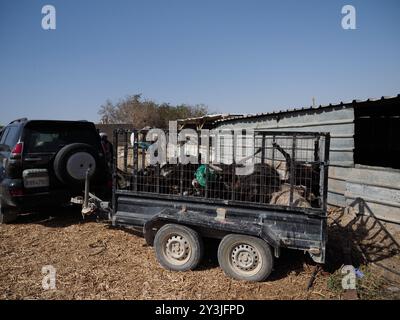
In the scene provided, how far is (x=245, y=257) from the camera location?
3.94 m

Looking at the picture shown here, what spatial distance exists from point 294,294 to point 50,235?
432 centimetres

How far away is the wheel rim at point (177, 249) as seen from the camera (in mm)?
4227

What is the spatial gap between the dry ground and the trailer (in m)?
0.25

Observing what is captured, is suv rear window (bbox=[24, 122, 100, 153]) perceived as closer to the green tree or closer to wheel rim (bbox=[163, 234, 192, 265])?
wheel rim (bbox=[163, 234, 192, 265])

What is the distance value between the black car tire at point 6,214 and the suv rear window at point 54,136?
1.18m

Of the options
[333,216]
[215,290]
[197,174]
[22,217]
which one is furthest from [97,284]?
[333,216]

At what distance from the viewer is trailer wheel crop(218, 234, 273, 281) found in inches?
150

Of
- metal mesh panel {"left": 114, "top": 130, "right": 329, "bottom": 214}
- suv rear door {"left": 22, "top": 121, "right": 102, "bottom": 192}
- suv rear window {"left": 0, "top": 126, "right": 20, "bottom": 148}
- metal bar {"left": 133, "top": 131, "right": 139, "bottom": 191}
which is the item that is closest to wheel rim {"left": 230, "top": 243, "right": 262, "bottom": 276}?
metal mesh panel {"left": 114, "top": 130, "right": 329, "bottom": 214}

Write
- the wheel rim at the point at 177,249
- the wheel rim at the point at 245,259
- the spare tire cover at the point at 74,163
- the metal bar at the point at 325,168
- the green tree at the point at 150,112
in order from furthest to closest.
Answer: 1. the green tree at the point at 150,112
2. the spare tire cover at the point at 74,163
3. the wheel rim at the point at 177,249
4. the wheel rim at the point at 245,259
5. the metal bar at the point at 325,168

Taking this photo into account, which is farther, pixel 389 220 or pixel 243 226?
pixel 389 220

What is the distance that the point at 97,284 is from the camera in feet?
12.7

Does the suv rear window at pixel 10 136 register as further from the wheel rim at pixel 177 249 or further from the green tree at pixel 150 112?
the green tree at pixel 150 112

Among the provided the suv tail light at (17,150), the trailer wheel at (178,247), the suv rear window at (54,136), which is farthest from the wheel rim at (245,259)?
the suv tail light at (17,150)
